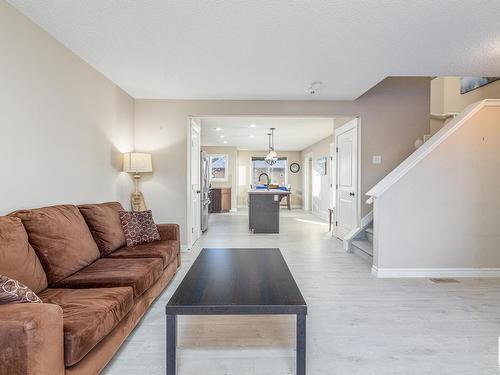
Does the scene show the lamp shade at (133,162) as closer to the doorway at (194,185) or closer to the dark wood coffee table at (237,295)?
the doorway at (194,185)

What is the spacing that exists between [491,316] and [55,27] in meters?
4.30

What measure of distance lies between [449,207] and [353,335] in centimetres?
219

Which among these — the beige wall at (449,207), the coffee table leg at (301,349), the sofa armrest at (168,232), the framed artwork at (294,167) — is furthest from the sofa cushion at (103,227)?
the framed artwork at (294,167)

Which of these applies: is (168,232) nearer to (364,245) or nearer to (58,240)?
(58,240)

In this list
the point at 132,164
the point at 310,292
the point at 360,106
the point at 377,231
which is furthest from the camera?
the point at 360,106

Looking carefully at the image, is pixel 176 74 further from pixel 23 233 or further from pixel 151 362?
pixel 151 362

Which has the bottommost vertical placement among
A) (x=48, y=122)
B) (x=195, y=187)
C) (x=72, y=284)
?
(x=72, y=284)

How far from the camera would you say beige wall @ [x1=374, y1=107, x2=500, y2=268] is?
3.43m

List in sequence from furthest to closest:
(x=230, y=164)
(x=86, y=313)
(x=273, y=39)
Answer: (x=230, y=164)
(x=273, y=39)
(x=86, y=313)

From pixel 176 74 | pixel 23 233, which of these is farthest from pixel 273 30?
pixel 23 233

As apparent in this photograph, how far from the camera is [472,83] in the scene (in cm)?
536

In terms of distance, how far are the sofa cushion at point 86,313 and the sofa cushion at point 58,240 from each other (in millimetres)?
223

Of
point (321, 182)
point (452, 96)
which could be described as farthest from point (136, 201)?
point (321, 182)

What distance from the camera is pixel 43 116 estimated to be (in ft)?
8.21
